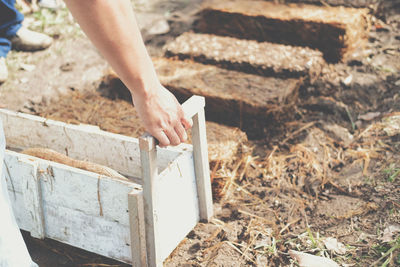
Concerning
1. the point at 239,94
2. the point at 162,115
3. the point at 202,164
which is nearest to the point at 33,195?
the point at 202,164

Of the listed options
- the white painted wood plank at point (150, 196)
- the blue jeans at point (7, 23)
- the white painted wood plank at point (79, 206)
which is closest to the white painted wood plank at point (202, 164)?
the white painted wood plank at point (150, 196)

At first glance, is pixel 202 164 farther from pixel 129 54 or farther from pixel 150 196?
pixel 129 54

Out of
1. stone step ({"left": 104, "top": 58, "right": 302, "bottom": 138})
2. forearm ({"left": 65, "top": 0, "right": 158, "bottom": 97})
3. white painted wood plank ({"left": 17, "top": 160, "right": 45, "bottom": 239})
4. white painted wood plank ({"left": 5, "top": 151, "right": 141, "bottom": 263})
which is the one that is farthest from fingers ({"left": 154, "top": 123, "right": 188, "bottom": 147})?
stone step ({"left": 104, "top": 58, "right": 302, "bottom": 138})

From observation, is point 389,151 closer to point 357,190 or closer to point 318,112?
point 357,190

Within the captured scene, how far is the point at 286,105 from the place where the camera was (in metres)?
3.37

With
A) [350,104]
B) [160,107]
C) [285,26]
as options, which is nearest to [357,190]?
[350,104]

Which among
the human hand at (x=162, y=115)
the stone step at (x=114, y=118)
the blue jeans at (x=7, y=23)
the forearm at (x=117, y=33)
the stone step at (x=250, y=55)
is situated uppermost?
the forearm at (x=117, y=33)

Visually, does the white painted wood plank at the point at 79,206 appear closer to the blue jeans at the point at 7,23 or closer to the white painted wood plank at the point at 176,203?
the white painted wood plank at the point at 176,203

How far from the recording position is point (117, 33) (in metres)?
1.44

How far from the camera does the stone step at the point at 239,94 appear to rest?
328 centimetres

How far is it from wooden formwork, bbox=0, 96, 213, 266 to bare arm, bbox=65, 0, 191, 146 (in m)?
0.14

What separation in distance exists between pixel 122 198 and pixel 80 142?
0.70m

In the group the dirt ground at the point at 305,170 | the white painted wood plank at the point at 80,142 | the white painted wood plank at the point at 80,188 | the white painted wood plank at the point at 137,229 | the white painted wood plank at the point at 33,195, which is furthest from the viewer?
the white painted wood plank at the point at 80,142

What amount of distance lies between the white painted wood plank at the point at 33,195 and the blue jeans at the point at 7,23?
7.26 feet
